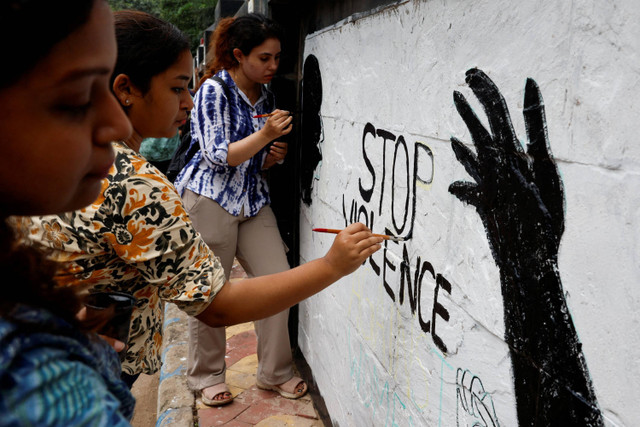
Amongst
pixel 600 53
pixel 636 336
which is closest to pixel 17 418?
pixel 636 336

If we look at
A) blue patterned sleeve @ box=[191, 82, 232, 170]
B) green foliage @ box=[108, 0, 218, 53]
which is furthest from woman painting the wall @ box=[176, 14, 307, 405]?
green foliage @ box=[108, 0, 218, 53]

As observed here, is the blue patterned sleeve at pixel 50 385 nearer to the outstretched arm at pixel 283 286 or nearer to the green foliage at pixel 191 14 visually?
the outstretched arm at pixel 283 286

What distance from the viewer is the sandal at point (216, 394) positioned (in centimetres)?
322

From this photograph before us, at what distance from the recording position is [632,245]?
93cm

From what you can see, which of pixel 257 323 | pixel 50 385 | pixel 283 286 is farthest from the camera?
pixel 257 323

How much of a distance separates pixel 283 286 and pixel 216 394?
1.88 meters

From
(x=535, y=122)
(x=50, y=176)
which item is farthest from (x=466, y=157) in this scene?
(x=50, y=176)

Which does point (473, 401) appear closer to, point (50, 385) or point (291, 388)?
point (50, 385)

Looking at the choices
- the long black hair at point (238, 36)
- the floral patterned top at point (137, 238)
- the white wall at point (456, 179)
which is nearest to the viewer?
the white wall at point (456, 179)

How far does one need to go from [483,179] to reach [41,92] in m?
1.06

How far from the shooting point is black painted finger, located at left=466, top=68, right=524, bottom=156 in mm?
1258

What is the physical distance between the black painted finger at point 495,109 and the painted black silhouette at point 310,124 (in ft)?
5.50

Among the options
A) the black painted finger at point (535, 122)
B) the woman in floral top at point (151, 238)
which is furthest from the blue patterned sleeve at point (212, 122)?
the black painted finger at point (535, 122)

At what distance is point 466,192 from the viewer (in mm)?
1484
